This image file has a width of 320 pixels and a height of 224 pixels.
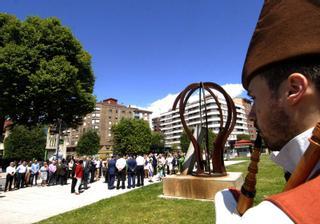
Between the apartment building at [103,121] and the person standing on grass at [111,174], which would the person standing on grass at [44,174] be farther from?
the apartment building at [103,121]

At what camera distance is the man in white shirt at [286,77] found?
0.80 meters

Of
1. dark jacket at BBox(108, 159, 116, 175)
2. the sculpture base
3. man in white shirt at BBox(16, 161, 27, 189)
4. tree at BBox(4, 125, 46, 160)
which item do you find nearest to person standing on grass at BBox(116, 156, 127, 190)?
dark jacket at BBox(108, 159, 116, 175)

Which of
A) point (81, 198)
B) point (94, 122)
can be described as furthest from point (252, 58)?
point (94, 122)

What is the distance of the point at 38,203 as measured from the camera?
12.1 m

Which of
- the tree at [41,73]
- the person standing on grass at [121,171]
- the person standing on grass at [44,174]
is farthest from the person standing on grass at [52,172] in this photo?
the tree at [41,73]

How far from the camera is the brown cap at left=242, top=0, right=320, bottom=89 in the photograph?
2.63 feet

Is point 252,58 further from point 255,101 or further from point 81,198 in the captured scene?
point 81,198

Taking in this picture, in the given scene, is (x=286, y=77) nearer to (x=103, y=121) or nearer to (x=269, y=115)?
(x=269, y=115)

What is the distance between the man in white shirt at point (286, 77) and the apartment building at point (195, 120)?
103m

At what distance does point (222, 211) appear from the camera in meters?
0.91

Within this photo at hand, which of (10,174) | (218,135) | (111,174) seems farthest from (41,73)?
(218,135)

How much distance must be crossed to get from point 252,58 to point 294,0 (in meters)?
0.22

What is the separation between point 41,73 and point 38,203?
506 inches

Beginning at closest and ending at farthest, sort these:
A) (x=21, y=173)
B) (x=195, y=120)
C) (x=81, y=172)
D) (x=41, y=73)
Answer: (x=81, y=172) → (x=21, y=173) → (x=41, y=73) → (x=195, y=120)
